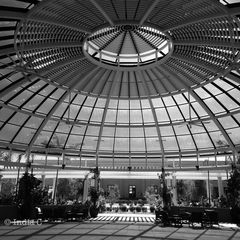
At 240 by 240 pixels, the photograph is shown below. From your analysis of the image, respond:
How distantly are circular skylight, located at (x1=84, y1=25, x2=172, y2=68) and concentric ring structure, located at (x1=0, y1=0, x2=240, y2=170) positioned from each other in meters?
0.08

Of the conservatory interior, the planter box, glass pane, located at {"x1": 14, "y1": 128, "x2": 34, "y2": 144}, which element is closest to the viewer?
the conservatory interior

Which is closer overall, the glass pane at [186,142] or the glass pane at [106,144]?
the glass pane at [186,142]

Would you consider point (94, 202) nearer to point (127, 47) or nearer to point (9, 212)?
point (9, 212)

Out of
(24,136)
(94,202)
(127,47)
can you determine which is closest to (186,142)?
(94,202)

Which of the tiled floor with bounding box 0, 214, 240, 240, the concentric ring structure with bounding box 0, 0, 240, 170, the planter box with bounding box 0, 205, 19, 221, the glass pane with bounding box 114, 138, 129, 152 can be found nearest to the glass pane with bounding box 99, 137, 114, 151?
the concentric ring structure with bounding box 0, 0, 240, 170

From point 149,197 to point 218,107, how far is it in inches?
1157

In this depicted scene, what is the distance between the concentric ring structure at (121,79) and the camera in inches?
576

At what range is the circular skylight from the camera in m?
18.4

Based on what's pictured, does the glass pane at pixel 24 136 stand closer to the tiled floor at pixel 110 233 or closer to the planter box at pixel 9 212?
the planter box at pixel 9 212

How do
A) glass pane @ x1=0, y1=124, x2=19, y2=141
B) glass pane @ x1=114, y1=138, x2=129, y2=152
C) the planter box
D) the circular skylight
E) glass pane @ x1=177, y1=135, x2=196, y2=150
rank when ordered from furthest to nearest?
glass pane @ x1=114, y1=138, x2=129, y2=152
glass pane @ x1=177, y1=135, x2=196, y2=150
glass pane @ x1=0, y1=124, x2=19, y2=141
the planter box
the circular skylight

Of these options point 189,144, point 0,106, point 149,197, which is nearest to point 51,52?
point 0,106

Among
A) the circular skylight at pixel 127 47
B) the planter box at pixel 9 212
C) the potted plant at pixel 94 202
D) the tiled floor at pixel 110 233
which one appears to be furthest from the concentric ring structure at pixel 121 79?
the tiled floor at pixel 110 233

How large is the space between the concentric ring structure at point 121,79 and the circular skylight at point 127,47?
8 cm

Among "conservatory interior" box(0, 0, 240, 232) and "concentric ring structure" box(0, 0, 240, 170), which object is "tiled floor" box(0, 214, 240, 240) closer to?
"conservatory interior" box(0, 0, 240, 232)
